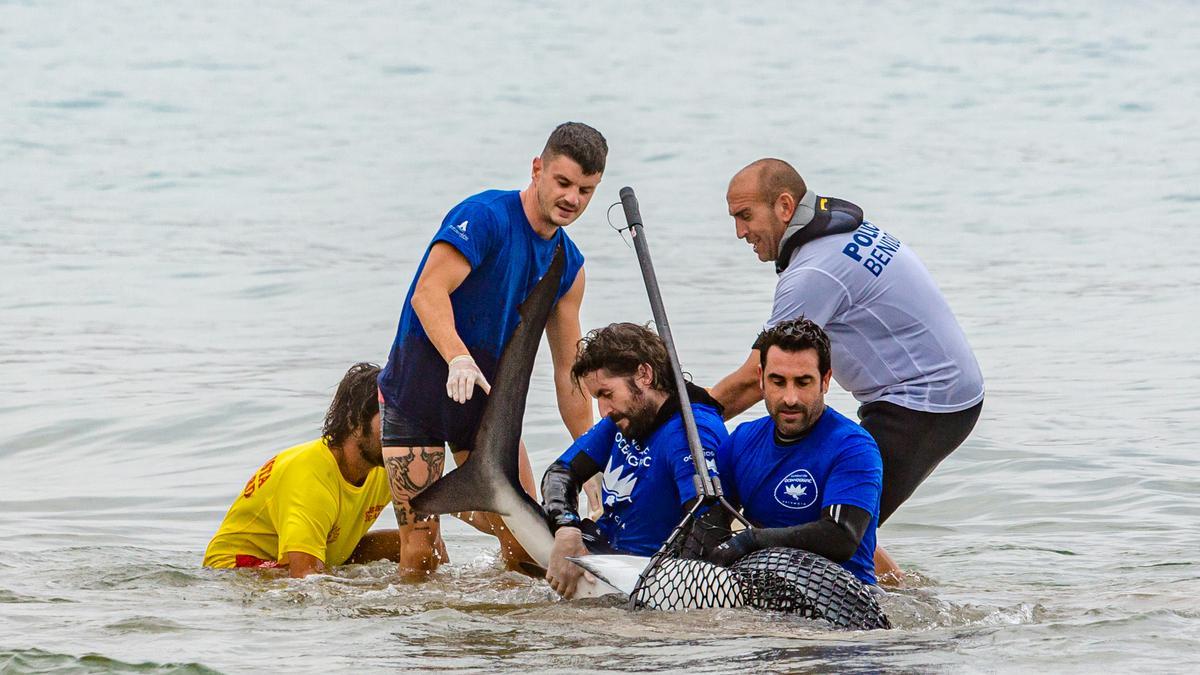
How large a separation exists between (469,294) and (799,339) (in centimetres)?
154

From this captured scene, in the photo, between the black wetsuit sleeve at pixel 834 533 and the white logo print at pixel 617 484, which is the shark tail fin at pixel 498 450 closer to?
the white logo print at pixel 617 484

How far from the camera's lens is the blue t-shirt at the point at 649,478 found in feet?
20.6

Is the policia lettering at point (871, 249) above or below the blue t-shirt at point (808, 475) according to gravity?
above

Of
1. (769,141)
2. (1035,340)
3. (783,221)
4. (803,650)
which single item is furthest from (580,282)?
(769,141)

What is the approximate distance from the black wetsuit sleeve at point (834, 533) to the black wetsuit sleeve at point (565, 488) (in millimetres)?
1021

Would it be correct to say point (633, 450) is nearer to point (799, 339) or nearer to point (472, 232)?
point (799, 339)

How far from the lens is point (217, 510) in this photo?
9.99 metres

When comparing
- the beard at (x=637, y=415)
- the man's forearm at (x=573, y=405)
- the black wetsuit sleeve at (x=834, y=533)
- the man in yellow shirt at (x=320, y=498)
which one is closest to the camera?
the black wetsuit sleeve at (x=834, y=533)

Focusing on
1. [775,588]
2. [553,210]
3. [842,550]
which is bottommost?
[775,588]

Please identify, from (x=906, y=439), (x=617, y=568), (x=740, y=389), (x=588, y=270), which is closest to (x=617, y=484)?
(x=617, y=568)

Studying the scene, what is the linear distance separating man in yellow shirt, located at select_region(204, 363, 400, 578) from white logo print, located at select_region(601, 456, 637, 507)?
3.58ft

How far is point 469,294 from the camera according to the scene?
6.77 m

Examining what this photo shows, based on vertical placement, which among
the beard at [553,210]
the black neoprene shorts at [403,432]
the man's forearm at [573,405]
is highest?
the beard at [553,210]

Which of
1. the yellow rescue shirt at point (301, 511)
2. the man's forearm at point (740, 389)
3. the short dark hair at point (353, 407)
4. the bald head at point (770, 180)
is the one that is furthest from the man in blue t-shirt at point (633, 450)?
the yellow rescue shirt at point (301, 511)
